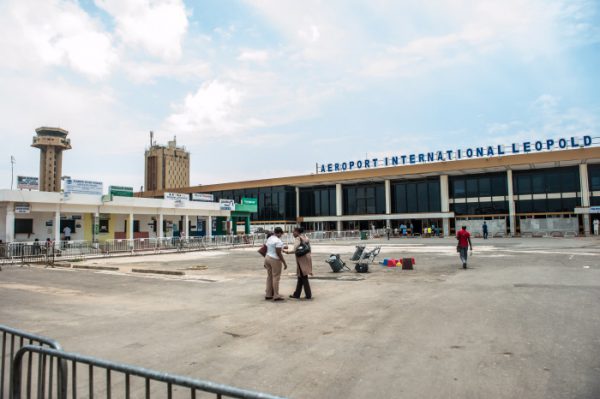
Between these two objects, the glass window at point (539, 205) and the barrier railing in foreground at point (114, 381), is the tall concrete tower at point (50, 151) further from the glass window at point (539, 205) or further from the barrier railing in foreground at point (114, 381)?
the barrier railing in foreground at point (114, 381)

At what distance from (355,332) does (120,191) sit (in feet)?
116

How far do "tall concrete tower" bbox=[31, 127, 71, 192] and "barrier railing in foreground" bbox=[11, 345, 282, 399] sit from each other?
152339 mm

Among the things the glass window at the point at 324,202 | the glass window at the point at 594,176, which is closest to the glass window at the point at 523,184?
the glass window at the point at 594,176

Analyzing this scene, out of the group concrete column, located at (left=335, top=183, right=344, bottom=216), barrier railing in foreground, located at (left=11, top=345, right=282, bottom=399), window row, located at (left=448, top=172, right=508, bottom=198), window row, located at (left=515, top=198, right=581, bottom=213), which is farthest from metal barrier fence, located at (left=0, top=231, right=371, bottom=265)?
window row, located at (left=515, top=198, right=581, bottom=213)

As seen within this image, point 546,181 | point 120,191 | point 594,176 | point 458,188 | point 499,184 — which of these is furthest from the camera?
point 458,188

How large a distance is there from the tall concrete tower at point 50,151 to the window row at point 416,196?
11822cm

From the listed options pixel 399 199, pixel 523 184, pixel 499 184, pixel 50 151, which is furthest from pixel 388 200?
pixel 50 151

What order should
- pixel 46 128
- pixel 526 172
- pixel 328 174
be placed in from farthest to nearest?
pixel 46 128 → pixel 328 174 → pixel 526 172

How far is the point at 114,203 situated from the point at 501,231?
4614 centimetres

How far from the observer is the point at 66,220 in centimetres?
3625

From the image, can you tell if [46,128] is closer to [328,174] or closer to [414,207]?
[328,174]

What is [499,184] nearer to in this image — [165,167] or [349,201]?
[349,201]

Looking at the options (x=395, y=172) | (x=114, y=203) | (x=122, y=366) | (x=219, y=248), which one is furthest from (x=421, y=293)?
(x=395, y=172)

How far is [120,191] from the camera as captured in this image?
3803 cm
